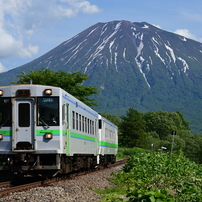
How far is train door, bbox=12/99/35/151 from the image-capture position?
13.4 metres

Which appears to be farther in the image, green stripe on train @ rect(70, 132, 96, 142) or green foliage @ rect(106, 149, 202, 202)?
→ green stripe on train @ rect(70, 132, 96, 142)

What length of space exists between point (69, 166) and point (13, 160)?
2.63 m

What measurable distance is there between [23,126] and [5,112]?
2.32 ft

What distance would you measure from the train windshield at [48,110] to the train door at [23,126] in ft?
0.76

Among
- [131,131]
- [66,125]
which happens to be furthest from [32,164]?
[131,131]

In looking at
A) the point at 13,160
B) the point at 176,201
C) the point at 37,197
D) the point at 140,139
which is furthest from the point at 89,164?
the point at 140,139

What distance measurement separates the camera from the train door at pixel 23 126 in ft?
43.9

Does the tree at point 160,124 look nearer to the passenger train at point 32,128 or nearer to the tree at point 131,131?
the tree at point 131,131

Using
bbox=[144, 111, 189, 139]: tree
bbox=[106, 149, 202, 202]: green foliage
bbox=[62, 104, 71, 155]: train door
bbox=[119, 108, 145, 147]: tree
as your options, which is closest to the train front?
bbox=[62, 104, 71, 155]: train door

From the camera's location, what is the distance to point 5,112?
44.8 feet

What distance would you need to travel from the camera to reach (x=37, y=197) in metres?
10.1

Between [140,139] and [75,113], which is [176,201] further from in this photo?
[140,139]

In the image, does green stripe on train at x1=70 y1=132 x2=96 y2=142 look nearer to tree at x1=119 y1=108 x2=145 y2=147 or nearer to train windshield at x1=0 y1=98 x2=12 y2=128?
train windshield at x1=0 y1=98 x2=12 y2=128

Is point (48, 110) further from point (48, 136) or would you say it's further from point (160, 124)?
point (160, 124)
